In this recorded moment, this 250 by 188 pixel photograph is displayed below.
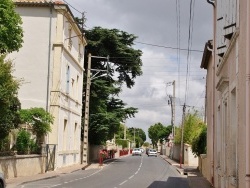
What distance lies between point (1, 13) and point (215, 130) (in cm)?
957

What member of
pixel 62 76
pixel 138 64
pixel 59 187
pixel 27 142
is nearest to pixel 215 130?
pixel 59 187

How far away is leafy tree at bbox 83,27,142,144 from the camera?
44.8m

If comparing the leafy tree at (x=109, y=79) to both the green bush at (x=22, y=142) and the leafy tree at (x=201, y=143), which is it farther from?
the green bush at (x=22, y=142)

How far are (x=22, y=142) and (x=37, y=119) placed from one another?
2.67 metres

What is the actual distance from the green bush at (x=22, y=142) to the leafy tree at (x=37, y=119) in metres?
1.26

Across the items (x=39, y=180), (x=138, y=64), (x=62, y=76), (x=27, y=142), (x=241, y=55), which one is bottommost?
(x=39, y=180)

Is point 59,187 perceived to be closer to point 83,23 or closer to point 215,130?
point 215,130

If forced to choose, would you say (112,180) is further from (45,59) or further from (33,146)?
(45,59)

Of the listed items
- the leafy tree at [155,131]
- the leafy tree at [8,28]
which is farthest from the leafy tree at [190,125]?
the leafy tree at [155,131]

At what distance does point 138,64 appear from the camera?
47688 millimetres

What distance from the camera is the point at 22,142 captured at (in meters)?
25.5

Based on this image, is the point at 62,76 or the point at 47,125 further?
the point at 62,76

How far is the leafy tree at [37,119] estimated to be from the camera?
27.4 meters

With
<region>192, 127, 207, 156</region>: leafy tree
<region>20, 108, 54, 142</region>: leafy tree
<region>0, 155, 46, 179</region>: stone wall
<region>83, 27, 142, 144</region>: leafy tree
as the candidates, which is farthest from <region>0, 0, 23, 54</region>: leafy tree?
<region>83, 27, 142, 144</region>: leafy tree
